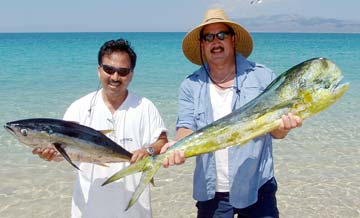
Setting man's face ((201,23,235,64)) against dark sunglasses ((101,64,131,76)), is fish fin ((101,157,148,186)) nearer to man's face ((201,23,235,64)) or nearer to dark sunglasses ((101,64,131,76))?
dark sunglasses ((101,64,131,76))

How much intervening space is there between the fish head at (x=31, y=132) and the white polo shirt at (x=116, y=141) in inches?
13.2

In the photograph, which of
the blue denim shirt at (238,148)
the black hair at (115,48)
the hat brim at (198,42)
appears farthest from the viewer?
the hat brim at (198,42)

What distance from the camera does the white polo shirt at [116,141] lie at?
12.0ft

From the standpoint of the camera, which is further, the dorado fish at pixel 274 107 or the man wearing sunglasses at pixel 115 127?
the man wearing sunglasses at pixel 115 127

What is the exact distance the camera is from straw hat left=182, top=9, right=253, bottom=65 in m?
3.79

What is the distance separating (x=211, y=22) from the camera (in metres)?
3.73

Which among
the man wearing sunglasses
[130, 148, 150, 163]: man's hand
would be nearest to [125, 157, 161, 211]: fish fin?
[130, 148, 150, 163]: man's hand

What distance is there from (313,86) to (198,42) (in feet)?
5.24

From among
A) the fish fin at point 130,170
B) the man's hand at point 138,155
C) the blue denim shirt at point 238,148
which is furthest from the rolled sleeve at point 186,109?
the fish fin at point 130,170

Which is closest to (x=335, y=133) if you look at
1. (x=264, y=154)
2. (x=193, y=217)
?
(x=193, y=217)

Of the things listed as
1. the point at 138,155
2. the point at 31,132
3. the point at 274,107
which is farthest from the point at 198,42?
the point at 31,132

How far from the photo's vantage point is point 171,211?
6.28 metres

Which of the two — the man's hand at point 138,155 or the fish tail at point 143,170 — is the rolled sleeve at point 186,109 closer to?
the man's hand at point 138,155

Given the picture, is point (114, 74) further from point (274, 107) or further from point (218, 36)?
point (274, 107)
